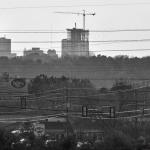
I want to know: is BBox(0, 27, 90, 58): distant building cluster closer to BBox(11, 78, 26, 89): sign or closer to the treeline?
the treeline

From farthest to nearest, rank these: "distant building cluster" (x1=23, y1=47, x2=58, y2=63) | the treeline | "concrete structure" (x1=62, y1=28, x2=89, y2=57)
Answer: "distant building cluster" (x1=23, y1=47, x2=58, y2=63)
"concrete structure" (x1=62, y1=28, x2=89, y2=57)
the treeline

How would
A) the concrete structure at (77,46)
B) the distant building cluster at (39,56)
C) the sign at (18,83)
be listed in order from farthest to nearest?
the distant building cluster at (39,56)
the concrete structure at (77,46)
the sign at (18,83)

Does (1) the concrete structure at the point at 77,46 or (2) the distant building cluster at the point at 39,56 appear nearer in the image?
(1) the concrete structure at the point at 77,46

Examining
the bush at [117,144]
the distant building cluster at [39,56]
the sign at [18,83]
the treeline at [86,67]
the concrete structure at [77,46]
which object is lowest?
the bush at [117,144]

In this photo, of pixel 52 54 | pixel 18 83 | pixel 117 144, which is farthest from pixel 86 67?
pixel 117 144

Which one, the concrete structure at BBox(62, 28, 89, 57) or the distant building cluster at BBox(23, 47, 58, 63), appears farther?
the distant building cluster at BBox(23, 47, 58, 63)

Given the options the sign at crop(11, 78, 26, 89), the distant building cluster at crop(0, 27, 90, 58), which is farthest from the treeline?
the sign at crop(11, 78, 26, 89)

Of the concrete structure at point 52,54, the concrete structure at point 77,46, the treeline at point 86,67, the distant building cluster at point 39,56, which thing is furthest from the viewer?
the distant building cluster at point 39,56

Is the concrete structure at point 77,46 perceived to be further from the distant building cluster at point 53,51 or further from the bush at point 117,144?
the bush at point 117,144

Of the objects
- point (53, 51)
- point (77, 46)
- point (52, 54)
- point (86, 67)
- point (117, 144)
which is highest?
point (77, 46)

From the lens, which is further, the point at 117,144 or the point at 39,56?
the point at 39,56

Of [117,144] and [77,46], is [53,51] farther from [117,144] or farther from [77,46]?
[117,144]

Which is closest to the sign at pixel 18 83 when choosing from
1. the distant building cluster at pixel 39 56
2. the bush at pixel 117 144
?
the bush at pixel 117 144

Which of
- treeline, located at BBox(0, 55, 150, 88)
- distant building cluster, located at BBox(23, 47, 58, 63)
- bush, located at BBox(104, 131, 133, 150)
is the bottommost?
bush, located at BBox(104, 131, 133, 150)
